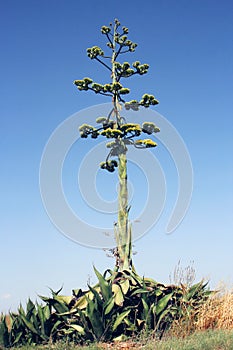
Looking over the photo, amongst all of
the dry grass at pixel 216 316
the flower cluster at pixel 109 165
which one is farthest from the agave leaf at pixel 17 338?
the flower cluster at pixel 109 165

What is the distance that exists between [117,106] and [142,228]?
3.11 m

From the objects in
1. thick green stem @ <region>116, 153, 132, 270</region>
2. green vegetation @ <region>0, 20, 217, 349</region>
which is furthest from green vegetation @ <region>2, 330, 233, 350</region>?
thick green stem @ <region>116, 153, 132, 270</region>

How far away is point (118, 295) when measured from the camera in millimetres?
8820

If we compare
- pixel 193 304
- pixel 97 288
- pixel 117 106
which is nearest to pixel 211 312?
pixel 193 304

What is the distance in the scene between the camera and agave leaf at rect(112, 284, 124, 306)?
8.71 m

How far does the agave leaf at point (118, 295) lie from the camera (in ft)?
28.6

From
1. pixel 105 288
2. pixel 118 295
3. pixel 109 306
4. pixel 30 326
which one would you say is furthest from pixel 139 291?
pixel 30 326

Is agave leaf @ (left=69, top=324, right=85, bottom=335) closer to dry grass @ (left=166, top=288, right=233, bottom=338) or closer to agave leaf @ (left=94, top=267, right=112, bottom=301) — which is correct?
agave leaf @ (left=94, top=267, right=112, bottom=301)

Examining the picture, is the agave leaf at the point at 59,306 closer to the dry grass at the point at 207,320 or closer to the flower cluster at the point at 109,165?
the dry grass at the point at 207,320

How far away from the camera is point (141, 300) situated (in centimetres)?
918

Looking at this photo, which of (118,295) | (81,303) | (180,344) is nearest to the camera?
(180,344)

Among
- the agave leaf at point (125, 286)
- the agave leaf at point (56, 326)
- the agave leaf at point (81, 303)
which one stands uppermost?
the agave leaf at point (125, 286)

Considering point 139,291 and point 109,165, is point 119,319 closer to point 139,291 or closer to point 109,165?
point 139,291

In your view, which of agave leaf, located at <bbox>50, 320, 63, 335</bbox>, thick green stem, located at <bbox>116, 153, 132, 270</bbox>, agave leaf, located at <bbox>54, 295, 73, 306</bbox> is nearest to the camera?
agave leaf, located at <bbox>50, 320, 63, 335</bbox>
